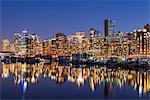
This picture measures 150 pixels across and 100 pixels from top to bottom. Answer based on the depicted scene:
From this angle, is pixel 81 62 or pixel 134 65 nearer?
pixel 134 65

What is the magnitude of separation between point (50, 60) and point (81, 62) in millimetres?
4828

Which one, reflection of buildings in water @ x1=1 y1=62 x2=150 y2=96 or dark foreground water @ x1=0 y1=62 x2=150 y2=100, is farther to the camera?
reflection of buildings in water @ x1=1 y1=62 x2=150 y2=96

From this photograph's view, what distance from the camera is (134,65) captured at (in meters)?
24.7

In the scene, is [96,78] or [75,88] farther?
[96,78]

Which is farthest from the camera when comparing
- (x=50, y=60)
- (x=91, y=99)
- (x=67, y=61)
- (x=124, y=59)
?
(x=50, y=60)

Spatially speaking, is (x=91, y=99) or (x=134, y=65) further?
(x=134, y=65)

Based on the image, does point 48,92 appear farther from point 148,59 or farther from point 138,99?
point 148,59

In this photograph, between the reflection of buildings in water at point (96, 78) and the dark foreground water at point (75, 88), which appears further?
Result: the reflection of buildings in water at point (96, 78)

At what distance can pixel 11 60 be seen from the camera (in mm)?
36000

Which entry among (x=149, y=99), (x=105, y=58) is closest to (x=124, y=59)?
(x=105, y=58)

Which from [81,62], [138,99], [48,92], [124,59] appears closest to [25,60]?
[81,62]

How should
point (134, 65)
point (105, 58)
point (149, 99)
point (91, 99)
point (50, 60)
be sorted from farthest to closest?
point (50, 60) → point (105, 58) → point (134, 65) → point (91, 99) → point (149, 99)

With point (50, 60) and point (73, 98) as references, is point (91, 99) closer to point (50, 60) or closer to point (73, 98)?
point (73, 98)

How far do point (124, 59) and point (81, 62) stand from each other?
4495mm
